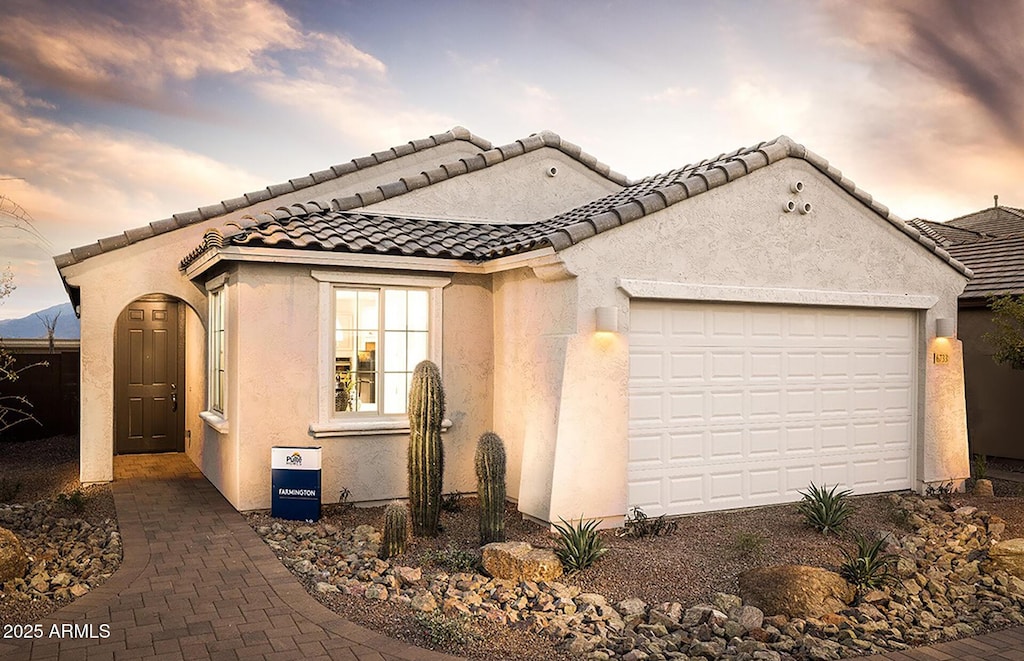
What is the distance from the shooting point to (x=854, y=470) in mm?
10867

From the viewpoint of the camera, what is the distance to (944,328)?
11.3 m

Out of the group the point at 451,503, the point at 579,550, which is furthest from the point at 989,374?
the point at 579,550

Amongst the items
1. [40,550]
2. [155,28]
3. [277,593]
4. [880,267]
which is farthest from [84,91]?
[880,267]

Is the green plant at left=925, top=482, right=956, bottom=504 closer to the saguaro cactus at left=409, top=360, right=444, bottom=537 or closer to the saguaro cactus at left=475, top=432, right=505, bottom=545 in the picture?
the saguaro cactus at left=475, top=432, right=505, bottom=545

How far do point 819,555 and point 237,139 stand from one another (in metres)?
13.1

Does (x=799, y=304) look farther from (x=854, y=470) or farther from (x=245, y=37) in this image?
(x=245, y=37)

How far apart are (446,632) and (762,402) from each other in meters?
6.10

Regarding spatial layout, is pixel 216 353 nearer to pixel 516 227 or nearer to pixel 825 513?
pixel 516 227

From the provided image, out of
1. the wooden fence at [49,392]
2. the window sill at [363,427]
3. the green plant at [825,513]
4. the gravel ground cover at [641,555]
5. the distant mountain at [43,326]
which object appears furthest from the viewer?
the distant mountain at [43,326]

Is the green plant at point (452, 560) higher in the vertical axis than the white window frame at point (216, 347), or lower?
lower

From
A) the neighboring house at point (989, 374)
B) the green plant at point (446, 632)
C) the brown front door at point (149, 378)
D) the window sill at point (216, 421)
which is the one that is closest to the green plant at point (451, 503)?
the window sill at point (216, 421)

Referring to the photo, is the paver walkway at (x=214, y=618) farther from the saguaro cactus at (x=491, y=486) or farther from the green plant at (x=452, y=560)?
the saguaro cactus at (x=491, y=486)

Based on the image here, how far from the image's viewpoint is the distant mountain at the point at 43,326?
18781mm

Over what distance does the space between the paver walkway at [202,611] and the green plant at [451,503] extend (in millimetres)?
2484
